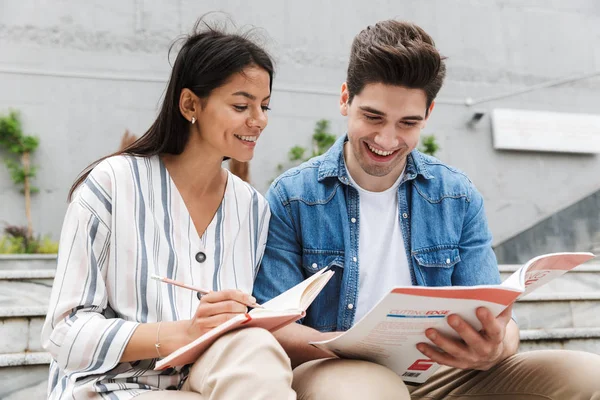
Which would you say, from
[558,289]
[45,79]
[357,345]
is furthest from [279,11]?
[357,345]

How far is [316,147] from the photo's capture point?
5.69 meters

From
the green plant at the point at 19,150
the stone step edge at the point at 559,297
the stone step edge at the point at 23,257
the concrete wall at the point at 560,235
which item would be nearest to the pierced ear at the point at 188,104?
the stone step edge at the point at 559,297

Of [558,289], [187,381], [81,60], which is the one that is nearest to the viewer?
[187,381]

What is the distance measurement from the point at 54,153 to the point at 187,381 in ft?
13.6

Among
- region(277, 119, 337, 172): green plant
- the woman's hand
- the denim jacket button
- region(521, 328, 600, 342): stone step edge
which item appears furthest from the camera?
region(277, 119, 337, 172): green plant

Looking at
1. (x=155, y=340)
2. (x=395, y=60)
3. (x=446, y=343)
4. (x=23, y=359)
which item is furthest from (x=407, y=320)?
(x=23, y=359)

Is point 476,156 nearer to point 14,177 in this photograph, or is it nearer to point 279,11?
point 279,11

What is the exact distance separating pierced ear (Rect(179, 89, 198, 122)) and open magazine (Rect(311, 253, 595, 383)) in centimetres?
66

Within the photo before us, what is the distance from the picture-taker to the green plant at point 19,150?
492 centimetres

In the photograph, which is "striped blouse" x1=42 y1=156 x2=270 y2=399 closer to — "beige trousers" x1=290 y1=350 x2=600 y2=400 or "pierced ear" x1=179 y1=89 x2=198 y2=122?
"pierced ear" x1=179 y1=89 x2=198 y2=122

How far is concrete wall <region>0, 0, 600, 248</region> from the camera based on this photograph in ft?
16.8

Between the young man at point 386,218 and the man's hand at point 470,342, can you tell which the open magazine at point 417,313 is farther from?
the young man at point 386,218

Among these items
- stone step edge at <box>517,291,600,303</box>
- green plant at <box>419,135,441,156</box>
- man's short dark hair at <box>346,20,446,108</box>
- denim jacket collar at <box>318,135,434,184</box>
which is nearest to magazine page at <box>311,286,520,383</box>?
denim jacket collar at <box>318,135,434,184</box>

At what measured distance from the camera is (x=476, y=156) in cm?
619
